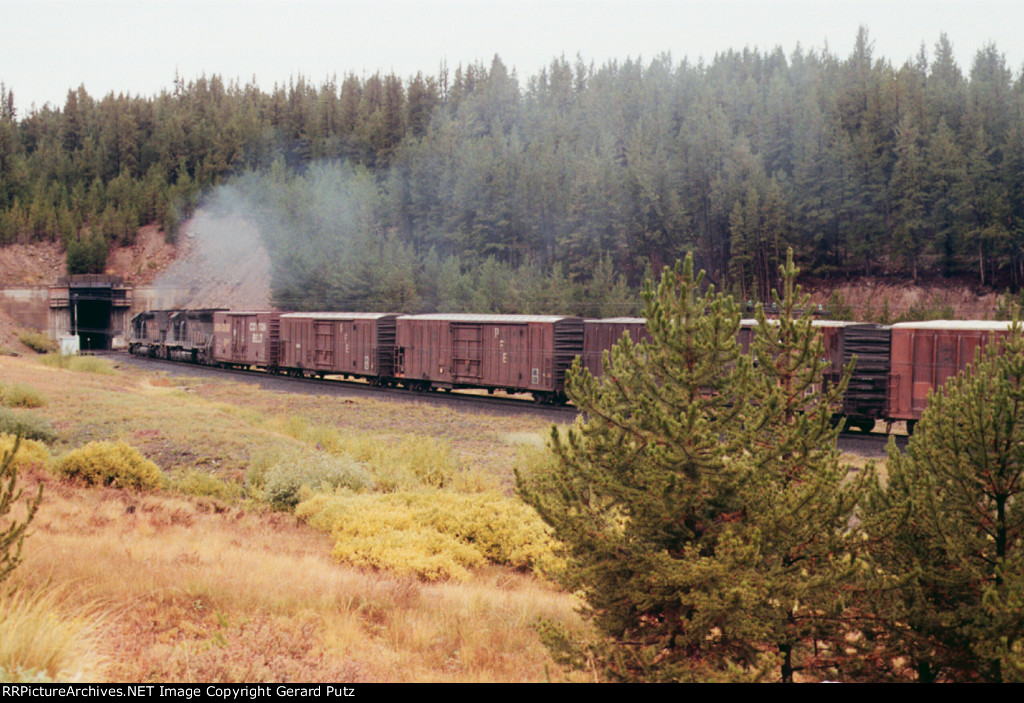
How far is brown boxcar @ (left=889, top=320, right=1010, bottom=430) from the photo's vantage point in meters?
21.1

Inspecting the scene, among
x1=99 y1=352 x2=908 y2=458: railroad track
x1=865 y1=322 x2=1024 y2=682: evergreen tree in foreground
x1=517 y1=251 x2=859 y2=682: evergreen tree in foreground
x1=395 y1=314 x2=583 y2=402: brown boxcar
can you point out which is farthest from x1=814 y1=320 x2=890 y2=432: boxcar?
x1=517 y1=251 x2=859 y2=682: evergreen tree in foreground

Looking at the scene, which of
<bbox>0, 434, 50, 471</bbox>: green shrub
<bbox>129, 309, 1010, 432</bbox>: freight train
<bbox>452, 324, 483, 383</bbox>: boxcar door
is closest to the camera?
<bbox>0, 434, 50, 471</bbox>: green shrub

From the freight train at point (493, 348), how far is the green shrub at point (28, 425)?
12.8 meters

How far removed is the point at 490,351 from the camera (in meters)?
32.0

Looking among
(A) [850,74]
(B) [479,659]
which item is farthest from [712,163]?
(B) [479,659]

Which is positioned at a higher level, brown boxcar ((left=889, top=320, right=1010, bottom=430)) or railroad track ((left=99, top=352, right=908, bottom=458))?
brown boxcar ((left=889, top=320, right=1010, bottom=430))

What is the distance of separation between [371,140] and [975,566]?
126798mm

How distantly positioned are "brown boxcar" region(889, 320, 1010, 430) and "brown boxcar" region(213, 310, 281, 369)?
108ft

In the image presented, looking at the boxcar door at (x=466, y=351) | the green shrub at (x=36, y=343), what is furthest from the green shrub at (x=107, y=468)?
the green shrub at (x=36, y=343)

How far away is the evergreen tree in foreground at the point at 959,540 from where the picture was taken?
18.2ft

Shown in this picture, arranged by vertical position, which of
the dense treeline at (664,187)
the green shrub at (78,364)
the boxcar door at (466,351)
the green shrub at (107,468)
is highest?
the dense treeline at (664,187)

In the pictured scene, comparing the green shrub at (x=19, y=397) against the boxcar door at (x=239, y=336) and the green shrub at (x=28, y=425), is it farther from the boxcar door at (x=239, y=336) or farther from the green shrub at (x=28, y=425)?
the boxcar door at (x=239, y=336)

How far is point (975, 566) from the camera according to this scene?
224 inches

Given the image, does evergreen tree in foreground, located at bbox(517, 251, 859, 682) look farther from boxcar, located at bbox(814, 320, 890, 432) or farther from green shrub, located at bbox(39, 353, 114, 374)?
green shrub, located at bbox(39, 353, 114, 374)
